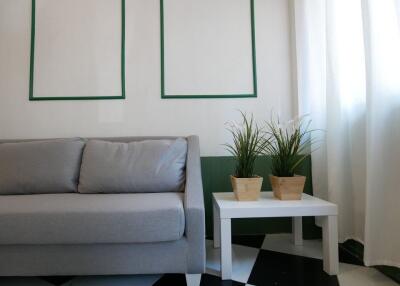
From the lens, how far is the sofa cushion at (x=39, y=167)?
57.6 inches

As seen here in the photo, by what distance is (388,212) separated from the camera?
42.4 inches

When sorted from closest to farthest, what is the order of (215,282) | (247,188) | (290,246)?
(215,282) < (247,188) < (290,246)

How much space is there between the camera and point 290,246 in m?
1.59

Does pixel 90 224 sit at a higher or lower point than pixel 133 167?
lower

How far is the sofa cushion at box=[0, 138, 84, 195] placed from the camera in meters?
1.46

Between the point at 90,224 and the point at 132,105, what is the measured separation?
3.35 feet

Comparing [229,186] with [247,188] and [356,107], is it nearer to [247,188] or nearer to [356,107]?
[247,188]

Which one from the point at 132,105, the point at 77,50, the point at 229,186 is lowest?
the point at 229,186

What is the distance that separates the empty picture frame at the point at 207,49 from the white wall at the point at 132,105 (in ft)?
0.18

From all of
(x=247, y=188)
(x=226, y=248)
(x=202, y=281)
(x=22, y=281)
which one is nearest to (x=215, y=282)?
(x=202, y=281)

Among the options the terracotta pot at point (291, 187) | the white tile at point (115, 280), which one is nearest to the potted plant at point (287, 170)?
the terracotta pot at point (291, 187)

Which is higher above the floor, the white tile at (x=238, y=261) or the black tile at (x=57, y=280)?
the white tile at (x=238, y=261)

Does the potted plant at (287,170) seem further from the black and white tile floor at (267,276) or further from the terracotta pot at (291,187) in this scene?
the black and white tile floor at (267,276)

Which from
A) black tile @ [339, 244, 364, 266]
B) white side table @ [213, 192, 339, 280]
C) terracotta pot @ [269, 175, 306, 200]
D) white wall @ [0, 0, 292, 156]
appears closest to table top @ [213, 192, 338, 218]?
white side table @ [213, 192, 339, 280]
